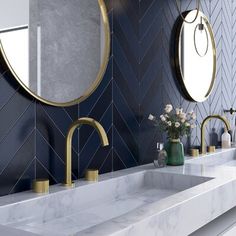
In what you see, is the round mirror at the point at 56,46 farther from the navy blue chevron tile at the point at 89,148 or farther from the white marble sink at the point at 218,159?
the white marble sink at the point at 218,159

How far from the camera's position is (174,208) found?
1.08 m

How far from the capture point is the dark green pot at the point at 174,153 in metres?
1.82

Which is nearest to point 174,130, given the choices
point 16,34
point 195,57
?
point 195,57

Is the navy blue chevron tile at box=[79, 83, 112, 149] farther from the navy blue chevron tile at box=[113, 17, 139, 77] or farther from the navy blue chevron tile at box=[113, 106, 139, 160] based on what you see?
the navy blue chevron tile at box=[113, 17, 139, 77]

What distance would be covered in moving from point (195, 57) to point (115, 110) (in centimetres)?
89

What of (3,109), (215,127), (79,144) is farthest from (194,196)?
(215,127)

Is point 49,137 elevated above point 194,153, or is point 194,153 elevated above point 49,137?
point 49,137

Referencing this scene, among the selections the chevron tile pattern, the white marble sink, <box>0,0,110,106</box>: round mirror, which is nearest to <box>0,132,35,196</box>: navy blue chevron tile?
the chevron tile pattern

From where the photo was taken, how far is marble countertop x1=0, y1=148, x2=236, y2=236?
2.97 feet

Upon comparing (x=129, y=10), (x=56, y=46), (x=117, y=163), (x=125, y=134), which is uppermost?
(x=129, y=10)

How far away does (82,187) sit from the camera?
137 cm

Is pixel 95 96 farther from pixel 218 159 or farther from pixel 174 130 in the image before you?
pixel 218 159

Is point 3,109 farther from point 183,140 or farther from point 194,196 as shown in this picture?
point 183,140

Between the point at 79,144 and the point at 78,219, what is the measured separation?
1.21ft
